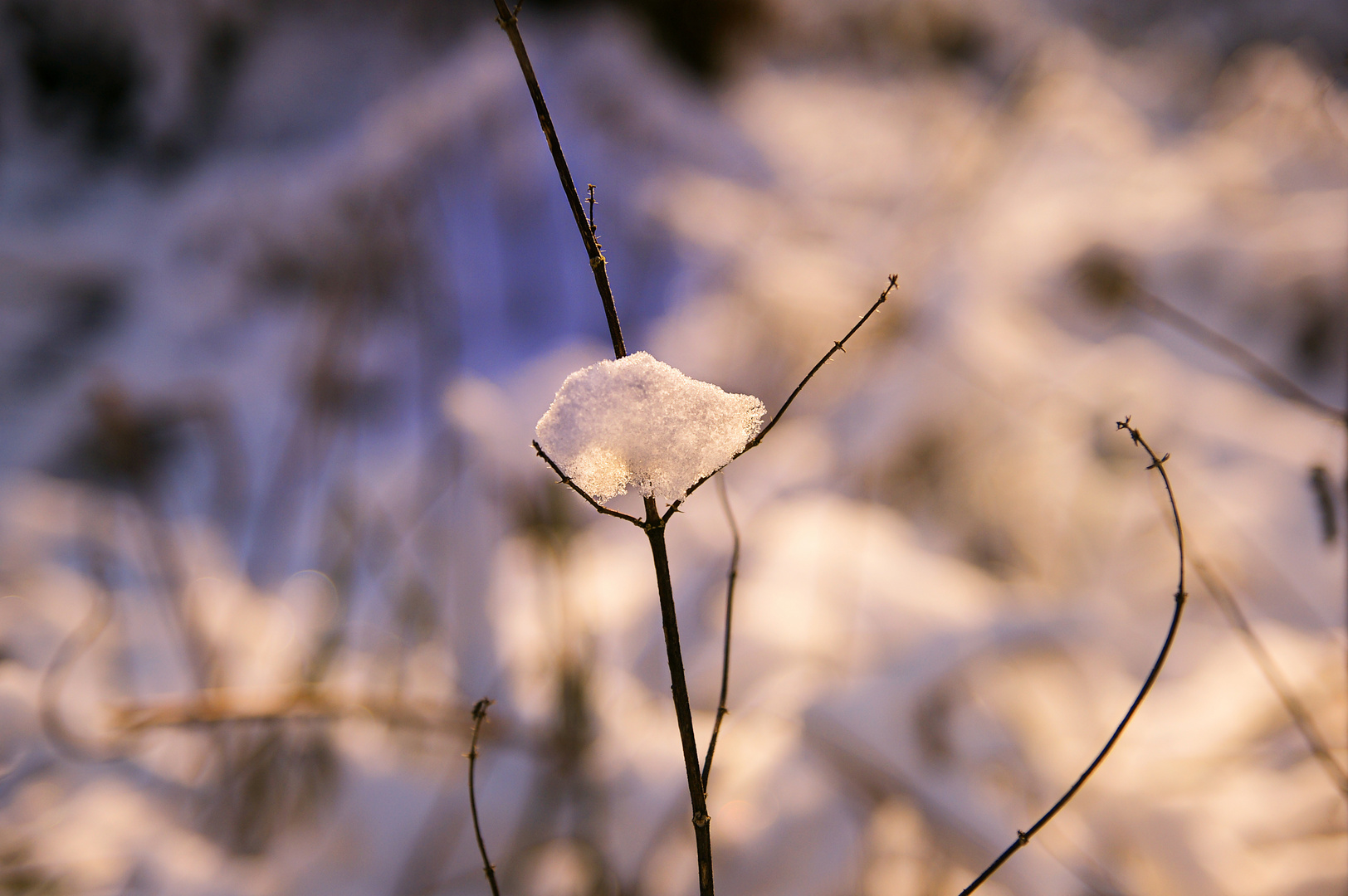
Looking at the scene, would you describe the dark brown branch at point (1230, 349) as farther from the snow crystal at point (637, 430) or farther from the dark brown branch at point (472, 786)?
the dark brown branch at point (472, 786)

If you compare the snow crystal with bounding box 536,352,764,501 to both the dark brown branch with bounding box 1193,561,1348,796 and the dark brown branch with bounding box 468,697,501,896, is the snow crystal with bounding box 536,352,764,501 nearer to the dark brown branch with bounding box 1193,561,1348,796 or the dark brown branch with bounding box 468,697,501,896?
the dark brown branch with bounding box 468,697,501,896

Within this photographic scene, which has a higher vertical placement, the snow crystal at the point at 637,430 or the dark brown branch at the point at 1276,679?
the dark brown branch at the point at 1276,679

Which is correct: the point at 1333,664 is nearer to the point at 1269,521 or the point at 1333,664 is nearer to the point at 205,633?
the point at 1269,521

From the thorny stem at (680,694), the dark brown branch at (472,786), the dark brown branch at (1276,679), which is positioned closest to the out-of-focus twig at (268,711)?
the dark brown branch at (472,786)

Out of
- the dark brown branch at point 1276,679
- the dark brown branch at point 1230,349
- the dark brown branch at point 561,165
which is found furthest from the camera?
the dark brown branch at point 1230,349

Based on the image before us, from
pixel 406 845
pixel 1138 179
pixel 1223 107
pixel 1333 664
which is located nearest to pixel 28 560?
pixel 406 845

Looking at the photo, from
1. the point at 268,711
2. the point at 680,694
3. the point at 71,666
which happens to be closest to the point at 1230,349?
the point at 680,694
